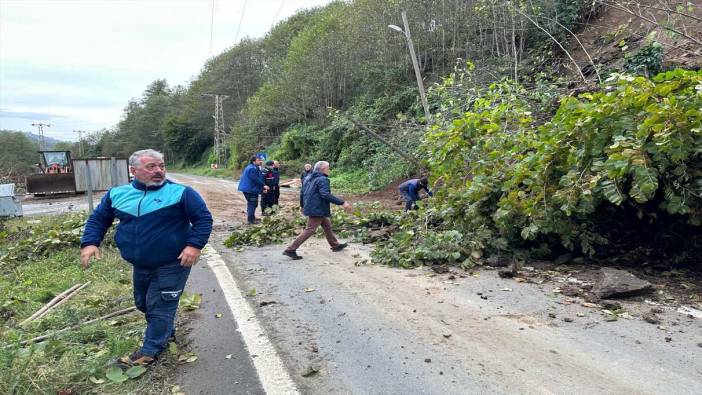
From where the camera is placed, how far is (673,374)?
3182 mm

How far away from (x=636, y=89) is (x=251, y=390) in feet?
17.1

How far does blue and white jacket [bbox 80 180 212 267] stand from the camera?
3.56m

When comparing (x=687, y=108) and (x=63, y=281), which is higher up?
(x=687, y=108)

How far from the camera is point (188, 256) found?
3582 millimetres

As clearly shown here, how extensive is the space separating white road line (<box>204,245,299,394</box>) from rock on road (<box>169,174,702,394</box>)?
0.05 meters

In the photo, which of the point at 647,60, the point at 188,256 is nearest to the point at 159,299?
the point at 188,256

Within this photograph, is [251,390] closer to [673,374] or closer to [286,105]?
[673,374]

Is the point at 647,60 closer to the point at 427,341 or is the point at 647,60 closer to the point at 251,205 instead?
the point at 251,205

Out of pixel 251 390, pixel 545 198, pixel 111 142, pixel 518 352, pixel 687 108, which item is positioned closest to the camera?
pixel 251 390

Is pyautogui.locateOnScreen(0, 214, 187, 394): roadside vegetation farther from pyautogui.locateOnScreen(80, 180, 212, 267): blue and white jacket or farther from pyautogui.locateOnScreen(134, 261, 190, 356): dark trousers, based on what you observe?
pyautogui.locateOnScreen(80, 180, 212, 267): blue and white jacket

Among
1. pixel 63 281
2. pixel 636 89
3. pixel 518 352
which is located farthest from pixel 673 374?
pixel 63 281

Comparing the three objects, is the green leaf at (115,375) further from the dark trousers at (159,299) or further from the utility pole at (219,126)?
the utility pole at (219,126)

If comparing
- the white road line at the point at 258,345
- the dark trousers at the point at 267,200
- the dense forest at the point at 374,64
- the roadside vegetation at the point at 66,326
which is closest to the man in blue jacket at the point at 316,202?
the white road line at the point at 258,345

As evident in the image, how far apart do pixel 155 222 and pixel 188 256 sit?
0.36 metres
